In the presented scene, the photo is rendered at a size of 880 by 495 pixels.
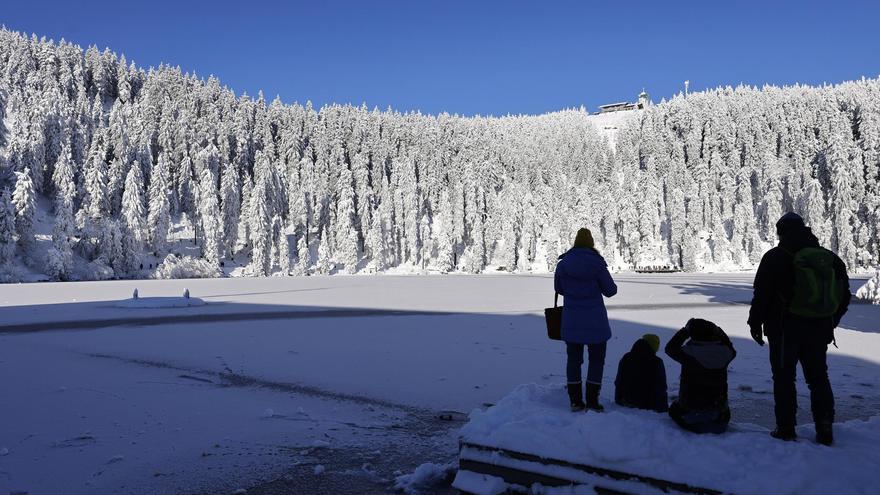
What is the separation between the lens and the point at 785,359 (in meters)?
4.65

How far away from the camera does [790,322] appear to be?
4.62 meters

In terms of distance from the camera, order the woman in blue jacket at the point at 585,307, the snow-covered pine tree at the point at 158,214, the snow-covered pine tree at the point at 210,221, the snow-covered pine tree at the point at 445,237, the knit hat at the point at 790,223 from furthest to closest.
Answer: the snow-covered pine tree at the point at 445,237, the snow-covered pine tree at the point at 210,221, the snow-covered pine tree at the point at 158,214, the woman in blue jacket at the point at 585,307, the knit hat at the point at 790,223

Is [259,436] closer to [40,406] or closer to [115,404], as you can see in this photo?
[115,404]

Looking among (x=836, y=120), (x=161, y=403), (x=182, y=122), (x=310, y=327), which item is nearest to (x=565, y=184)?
(x=836, y=120)

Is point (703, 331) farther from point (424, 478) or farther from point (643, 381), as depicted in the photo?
point (424, 478)

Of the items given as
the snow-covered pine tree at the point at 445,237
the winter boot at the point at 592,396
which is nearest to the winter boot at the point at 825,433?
the winter boot at the point at 592,396

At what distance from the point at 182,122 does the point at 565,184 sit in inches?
2614

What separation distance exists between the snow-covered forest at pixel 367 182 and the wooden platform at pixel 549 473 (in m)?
57.5

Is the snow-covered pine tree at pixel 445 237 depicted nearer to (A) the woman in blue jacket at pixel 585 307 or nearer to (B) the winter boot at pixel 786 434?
(A) the woman in blue jacket at pixel 585 307

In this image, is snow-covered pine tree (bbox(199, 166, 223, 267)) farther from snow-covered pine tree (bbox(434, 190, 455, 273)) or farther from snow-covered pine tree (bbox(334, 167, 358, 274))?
snow-covered pine tree (bbox(434, 190, 455, 273))

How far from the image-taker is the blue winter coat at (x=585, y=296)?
570 centimetres

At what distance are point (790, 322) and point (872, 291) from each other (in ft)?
83.2

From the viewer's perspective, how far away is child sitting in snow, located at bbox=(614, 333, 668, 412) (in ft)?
17.8

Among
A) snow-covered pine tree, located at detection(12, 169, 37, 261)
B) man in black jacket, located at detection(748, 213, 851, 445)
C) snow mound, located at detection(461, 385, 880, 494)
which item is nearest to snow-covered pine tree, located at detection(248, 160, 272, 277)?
snow-covered pine tree, located at detection(12, 169, 37, 261)
